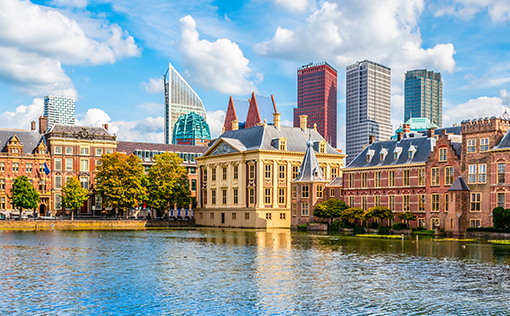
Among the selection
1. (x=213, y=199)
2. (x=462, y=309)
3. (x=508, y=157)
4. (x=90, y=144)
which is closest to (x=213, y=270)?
(x=462, y=309)

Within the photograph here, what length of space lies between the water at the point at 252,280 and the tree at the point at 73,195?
200 feet

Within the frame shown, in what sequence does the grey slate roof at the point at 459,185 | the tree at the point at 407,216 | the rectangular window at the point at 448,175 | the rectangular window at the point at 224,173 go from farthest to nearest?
the rectangular window at the point at 224,173 → the tree at the point at 407,216 → the rectangular window at the point at 448,175 → the grey slate roof at the point at 459,185

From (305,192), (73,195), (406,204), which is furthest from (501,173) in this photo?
(73,195)

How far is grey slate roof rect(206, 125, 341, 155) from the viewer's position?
382 ft

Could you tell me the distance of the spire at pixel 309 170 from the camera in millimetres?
106750

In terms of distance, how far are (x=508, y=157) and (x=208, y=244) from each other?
3806 cm

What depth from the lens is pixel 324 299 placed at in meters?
33.0

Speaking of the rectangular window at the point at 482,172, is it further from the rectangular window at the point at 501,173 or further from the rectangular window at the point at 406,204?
the rectangular window at the point at 406,204

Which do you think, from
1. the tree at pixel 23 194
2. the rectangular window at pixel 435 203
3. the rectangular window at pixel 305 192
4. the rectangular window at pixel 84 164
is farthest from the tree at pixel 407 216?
the rectangular window at pixel 84 164

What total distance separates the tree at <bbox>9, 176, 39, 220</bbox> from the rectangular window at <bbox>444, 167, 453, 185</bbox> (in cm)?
7700

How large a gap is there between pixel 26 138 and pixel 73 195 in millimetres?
19423

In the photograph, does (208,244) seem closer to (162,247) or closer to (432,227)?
(162,247)

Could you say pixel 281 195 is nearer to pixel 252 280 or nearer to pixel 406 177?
pixel 406 177

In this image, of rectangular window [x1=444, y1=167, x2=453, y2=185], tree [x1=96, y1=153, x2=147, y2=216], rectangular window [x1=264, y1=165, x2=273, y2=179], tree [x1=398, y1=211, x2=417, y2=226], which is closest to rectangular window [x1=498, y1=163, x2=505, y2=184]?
rectangular window [x1=444, y1=167, x2=453, y2=185]
